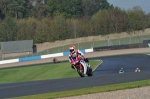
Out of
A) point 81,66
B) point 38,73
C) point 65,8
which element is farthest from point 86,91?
point 65,8

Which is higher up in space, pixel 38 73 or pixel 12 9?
pixel 12 9

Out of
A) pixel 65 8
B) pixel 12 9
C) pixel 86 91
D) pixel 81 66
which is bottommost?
pixel 86 91

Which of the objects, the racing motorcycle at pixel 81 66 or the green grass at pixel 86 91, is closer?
the green grass at pixel 86 91

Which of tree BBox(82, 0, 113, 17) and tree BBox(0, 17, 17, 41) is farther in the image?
tree BBox(82, 0, 113, 17)

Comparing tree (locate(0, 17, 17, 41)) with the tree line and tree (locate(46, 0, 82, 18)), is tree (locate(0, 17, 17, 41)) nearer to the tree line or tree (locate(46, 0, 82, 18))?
the tree line

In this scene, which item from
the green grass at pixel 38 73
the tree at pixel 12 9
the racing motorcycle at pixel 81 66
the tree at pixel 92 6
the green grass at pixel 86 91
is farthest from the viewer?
the tree at pixel 92 6

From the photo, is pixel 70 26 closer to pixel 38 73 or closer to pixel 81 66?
pixel 38 73

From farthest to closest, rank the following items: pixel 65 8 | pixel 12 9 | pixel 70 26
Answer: pixel 12 9 → pixel 65 8 → pixel 70 26

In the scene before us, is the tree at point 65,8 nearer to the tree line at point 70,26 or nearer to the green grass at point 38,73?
the tree line at point 70,26

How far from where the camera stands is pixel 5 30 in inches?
3541

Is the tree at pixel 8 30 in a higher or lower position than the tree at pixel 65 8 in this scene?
lower

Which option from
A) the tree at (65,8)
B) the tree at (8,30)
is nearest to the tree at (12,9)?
the tree at (65,8)

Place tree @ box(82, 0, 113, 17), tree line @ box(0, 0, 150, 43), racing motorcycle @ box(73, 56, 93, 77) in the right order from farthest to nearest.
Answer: tree @ box(82, 0, 113, 17), tree line @ box(0, 0, 150, 43), racing motorcycle @ box(73, 56, 93, 77)

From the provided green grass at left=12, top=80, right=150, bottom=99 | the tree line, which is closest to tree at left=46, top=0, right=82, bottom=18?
the tree line
